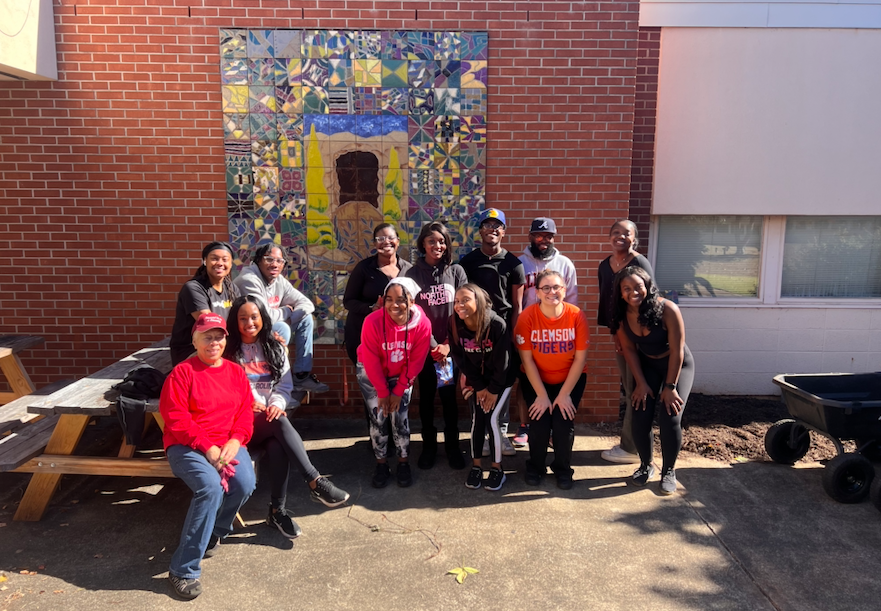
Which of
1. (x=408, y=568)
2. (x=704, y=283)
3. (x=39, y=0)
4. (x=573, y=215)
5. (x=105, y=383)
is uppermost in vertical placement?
(x=39, y=0)

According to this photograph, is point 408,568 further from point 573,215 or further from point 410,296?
point 573,215

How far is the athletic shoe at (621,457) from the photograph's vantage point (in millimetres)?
4969

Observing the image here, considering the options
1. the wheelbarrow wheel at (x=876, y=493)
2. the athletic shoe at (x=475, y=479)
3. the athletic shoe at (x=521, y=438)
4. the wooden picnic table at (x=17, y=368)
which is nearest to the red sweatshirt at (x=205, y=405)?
the athletic shoe at (x=475, y=479)

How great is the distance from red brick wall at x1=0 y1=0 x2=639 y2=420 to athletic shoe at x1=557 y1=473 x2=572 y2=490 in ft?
5.68

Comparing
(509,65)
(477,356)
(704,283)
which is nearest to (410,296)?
(477,356)

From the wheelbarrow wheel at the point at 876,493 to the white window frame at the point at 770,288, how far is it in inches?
103

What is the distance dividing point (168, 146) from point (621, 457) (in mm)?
4874

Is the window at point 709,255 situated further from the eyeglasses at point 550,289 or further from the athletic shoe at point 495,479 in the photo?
the athletic shoe at point 495,479

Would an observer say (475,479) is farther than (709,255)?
No

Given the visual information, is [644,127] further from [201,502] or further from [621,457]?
[201,502]

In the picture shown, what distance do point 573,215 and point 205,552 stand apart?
4124mm

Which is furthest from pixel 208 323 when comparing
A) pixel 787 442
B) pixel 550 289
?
pixel 787 442

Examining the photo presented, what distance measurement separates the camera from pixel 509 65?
217 inches

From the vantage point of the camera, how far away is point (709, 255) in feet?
21.6
